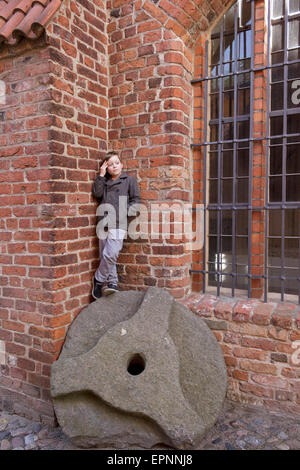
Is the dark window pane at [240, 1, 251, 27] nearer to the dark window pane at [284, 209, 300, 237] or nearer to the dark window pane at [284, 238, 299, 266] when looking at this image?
the dark window pane at [284, 209, 300, 237]

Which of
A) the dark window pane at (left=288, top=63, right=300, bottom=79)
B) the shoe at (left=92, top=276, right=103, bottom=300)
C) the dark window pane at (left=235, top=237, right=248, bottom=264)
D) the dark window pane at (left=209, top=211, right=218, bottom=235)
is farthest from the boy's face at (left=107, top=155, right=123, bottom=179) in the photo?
the dark window pane at (left=288, top=63, right=300, bottom=79)

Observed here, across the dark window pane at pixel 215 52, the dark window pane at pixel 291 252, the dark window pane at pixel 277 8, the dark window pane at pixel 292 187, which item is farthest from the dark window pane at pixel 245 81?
the dark window pane at pixel 291 252

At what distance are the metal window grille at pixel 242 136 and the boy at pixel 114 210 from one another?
2.45 ft

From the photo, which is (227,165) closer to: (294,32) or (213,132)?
(213,132)

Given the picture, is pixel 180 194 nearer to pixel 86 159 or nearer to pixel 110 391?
pixel 86 159

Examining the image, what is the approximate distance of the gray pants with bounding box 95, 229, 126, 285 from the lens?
2.88 meters

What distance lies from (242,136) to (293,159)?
1.64 m

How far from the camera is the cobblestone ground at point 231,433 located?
2.32 m

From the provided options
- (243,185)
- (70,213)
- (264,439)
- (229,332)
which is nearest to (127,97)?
(70,213)

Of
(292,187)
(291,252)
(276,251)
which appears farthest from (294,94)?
(291,252)

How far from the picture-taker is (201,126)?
320cm

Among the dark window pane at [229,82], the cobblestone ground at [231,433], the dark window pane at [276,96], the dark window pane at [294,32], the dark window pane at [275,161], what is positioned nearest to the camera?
the cobblestone ground at [231,433]

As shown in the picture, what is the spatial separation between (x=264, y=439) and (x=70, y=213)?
88.6 inches

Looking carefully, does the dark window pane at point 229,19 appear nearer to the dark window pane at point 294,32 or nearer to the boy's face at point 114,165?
the dark window pane at point 294,32
